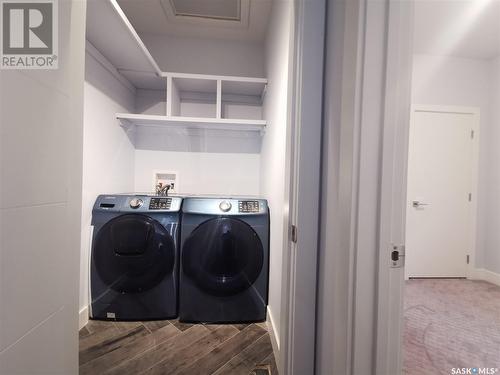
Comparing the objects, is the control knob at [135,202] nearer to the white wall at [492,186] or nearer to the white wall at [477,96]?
the white wall at [477,96]

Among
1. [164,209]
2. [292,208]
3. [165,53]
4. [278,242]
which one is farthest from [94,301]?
[165,53]

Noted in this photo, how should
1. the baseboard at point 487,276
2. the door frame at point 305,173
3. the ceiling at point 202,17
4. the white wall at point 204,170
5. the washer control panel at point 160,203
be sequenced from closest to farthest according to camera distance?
the door frame at point 305,173
the washer control panel at point 160,203
the ceiling at point 202,17
the white wall at point 204,170
the baseboard at point 487,276

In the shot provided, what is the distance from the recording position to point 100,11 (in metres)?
1.24

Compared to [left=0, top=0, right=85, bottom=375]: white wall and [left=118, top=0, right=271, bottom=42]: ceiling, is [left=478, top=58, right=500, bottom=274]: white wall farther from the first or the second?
[left=0, top=0, right=85, bottom=375]: white wall

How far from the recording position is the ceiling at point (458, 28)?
6.20 ft

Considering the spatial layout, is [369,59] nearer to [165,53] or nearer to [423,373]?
[423,373]

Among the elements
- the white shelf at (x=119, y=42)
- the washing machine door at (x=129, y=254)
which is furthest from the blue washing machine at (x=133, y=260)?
the white shelf at (x=119, y=42)

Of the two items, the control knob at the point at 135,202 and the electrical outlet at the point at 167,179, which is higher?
the electrical outlet at the point at 167,179

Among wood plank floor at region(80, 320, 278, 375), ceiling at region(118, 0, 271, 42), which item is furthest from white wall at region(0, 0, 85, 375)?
ceiling at region(118, 0, 271, 42)

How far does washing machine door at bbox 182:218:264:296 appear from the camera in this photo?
63.4 inches

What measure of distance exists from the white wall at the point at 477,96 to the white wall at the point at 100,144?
3238 mm

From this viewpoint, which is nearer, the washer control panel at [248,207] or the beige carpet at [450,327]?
the beige carpet at [450,327]

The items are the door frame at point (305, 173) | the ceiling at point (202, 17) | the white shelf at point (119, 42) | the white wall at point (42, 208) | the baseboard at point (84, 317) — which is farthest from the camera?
the ceiling at point (202, 17)

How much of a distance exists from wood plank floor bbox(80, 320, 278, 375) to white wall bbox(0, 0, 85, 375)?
2.19ft
